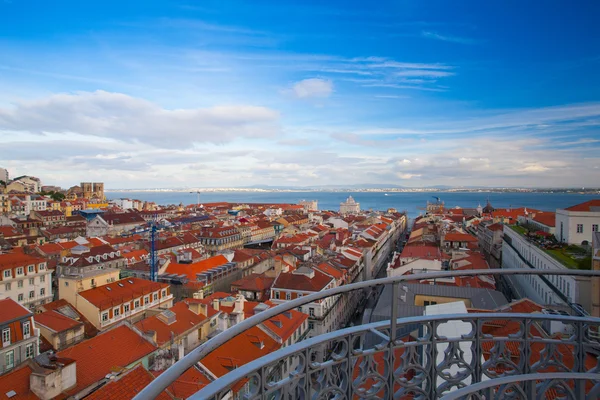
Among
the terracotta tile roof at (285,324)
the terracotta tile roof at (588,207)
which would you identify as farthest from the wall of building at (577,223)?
the terracotta tile roof at (285,324)

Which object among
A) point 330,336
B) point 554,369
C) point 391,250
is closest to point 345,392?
point 330,336

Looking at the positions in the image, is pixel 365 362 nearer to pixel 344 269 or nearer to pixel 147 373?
pixel 147 373

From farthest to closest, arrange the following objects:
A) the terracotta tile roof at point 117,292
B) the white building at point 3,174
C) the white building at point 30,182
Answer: the white building at point 3,174 → the white building at point 30,182 → the terracotta tile roof at point 117,292

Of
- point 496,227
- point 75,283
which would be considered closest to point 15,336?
point 75,283

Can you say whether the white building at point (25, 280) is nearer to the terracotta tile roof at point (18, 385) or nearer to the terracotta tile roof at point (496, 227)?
the terracotta tile roof at point (18, 385)

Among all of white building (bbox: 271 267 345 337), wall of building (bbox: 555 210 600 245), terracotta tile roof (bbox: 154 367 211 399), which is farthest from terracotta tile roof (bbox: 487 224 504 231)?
terracotta tile roof (bbox: 154 367 211 399)
